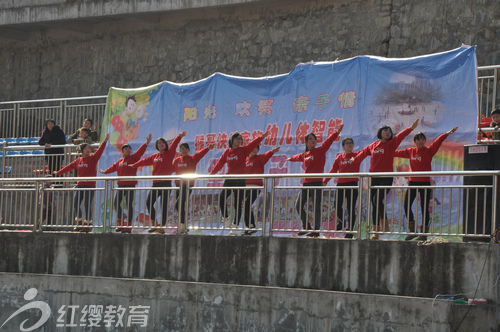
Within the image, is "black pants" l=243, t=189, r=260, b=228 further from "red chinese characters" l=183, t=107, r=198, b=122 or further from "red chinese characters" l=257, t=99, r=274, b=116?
"red chinese characters" l=183, t=107, r=198, b=122

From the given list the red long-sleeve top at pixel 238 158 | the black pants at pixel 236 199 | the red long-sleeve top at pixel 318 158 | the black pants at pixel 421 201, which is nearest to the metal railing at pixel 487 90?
the red long-sleeve top at pixel 318 158

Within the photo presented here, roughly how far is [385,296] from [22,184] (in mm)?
9809

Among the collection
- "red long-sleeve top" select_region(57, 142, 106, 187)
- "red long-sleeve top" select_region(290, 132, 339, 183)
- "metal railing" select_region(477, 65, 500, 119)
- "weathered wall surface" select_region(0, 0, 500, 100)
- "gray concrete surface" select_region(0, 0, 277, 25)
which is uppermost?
"gray concrete surface" select_region(0, 0, 277, 25)

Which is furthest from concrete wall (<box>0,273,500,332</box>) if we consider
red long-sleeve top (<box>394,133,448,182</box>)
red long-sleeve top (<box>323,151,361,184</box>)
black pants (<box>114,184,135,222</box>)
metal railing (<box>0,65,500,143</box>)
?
metal railing (<box>0,65,500,143</box>)

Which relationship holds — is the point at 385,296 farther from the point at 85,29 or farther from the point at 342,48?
the point at 85,29

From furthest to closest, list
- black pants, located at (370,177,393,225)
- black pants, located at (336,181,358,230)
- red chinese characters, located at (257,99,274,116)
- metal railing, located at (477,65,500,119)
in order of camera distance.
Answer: red chinese characters, located at (257,99,274,116) → metal railing, located at (477,65,500,119) → black pants, located at (336,181,358,230) → black pants, located at (370,177,393,225)

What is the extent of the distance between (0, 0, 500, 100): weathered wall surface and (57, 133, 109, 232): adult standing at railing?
5.40 m

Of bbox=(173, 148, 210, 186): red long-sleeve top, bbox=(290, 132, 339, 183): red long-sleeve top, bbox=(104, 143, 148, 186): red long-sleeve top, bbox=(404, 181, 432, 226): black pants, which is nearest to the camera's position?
bbox=(404, 181, 432, 226): black pants

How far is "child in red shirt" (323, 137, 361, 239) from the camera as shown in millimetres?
12188

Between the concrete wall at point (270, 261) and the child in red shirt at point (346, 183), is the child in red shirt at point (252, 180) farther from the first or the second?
the child in red shirt at point (346, 183)

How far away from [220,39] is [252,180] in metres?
8.80

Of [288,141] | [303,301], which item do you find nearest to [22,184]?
[288,141]

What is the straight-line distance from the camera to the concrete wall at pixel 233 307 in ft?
35.1

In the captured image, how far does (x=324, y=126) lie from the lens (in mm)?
14625
